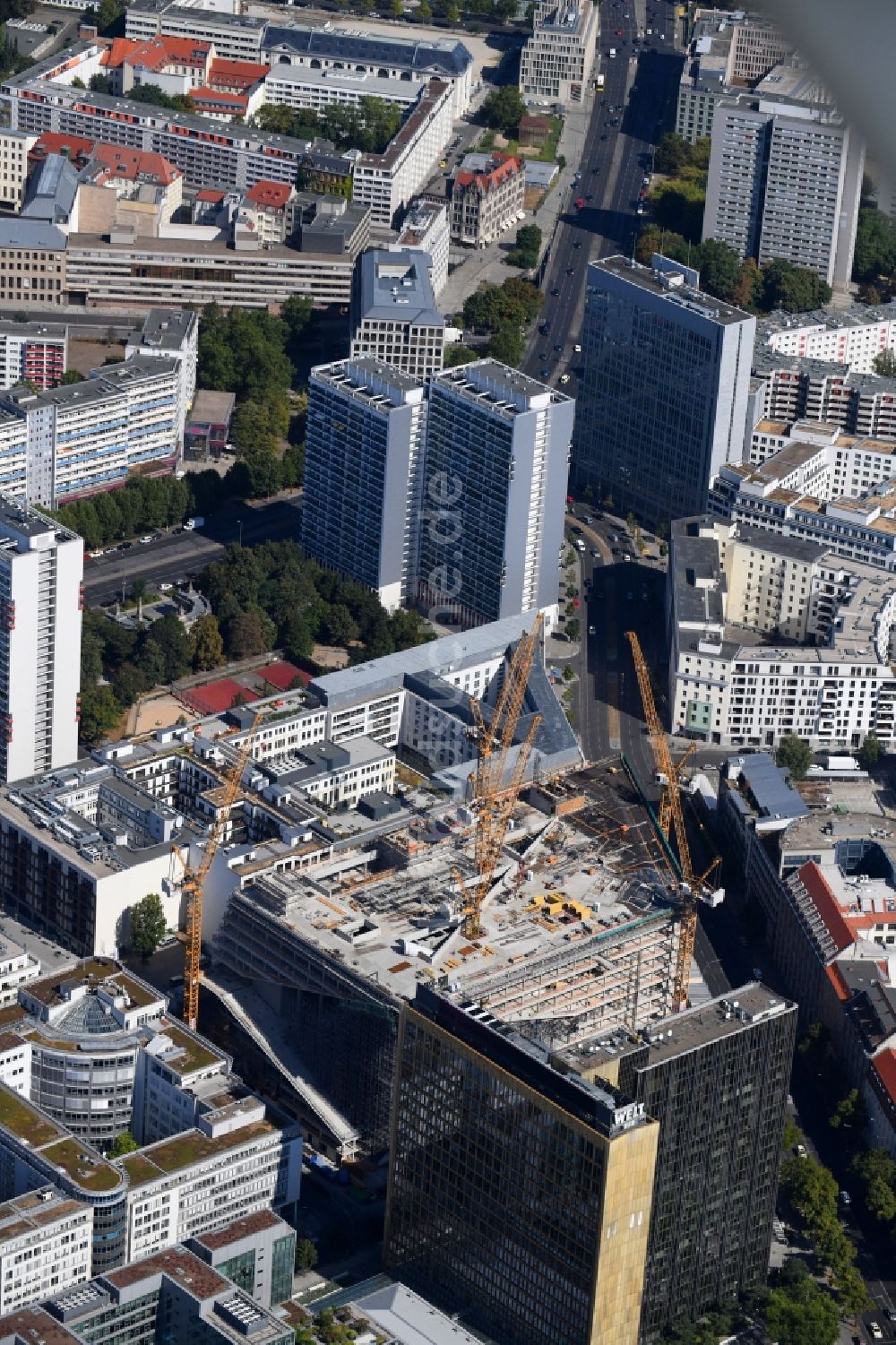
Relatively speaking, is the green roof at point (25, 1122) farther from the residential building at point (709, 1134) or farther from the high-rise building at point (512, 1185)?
the residential building at point (709, 1134)

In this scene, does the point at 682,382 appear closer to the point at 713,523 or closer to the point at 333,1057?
the point at 713,523

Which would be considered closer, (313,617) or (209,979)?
(209,979)

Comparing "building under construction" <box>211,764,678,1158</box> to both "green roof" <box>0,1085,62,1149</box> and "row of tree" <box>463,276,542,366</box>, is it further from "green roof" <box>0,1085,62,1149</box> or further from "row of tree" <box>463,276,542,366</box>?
"row of tree" <box>463,276,542,366</box>

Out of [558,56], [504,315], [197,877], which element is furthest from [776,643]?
[558,56]

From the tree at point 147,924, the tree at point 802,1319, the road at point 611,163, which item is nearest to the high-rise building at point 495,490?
the road at point 611,163

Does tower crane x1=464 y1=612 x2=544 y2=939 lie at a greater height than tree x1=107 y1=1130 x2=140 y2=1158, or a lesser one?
greater

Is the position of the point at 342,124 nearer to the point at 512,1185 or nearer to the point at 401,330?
the point at 401,330

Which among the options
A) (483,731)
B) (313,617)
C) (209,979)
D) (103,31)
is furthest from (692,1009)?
(103,31)

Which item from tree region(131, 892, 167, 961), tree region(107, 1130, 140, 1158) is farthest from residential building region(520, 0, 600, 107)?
tree region(107, 1130, 140, 1158)
